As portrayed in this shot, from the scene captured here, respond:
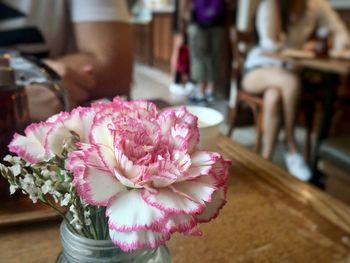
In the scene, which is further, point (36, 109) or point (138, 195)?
point (36, 109)

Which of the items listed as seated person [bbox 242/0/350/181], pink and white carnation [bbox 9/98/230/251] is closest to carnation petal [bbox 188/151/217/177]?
pink and white carnation [bbox 9/98/230/251]

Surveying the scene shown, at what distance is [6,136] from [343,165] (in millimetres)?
1250

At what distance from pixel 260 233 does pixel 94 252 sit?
12.2 inches

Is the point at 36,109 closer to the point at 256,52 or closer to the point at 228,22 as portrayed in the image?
the point at 256,52

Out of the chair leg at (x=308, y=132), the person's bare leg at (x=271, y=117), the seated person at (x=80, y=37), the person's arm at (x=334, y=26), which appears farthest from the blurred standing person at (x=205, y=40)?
the seated person at (x=80, y=37)

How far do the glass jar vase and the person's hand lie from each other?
538mm

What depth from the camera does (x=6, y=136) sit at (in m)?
0.51

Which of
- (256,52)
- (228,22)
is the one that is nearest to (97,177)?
(256,52)

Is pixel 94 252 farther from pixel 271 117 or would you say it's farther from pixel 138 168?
pixel 271 117

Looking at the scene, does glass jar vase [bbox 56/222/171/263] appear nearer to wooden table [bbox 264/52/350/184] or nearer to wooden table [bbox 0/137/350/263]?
wooden table [bbox 0/137/350/263]

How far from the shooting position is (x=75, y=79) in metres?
0.80

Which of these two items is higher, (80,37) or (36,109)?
(80,37)

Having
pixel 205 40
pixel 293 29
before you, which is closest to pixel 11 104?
pixel 293 29

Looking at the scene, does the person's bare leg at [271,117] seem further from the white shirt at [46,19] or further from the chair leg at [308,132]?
the white shirt at [46,19]
